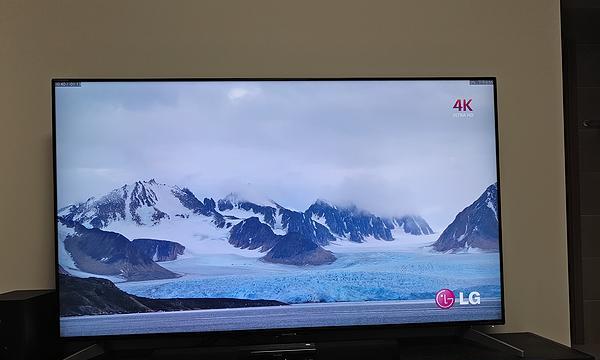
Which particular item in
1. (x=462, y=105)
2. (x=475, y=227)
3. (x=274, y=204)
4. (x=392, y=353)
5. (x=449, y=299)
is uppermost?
(x=462, y=105)

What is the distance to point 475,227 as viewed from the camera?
2555 millimetres

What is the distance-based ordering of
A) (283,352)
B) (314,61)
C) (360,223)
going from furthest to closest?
(314,61), (360,223), (283,352)

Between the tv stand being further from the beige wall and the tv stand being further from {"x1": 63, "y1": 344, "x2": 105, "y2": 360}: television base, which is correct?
the beige wall

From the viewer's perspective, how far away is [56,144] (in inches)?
94.7

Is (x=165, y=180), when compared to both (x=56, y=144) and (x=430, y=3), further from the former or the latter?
(x=430, y=3)

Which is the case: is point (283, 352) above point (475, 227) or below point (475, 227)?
below

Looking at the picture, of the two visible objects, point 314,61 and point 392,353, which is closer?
point 392,353

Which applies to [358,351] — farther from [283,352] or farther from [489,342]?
[489,342]

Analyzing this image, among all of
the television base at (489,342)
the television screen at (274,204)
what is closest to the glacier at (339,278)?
the television screen at (274,204)

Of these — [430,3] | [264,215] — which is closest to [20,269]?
[264,215]

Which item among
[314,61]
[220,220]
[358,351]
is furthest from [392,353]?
[314,61]

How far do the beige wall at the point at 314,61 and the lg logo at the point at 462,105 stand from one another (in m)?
0.30

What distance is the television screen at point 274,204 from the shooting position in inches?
95.3

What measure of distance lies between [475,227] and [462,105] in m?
0.48
